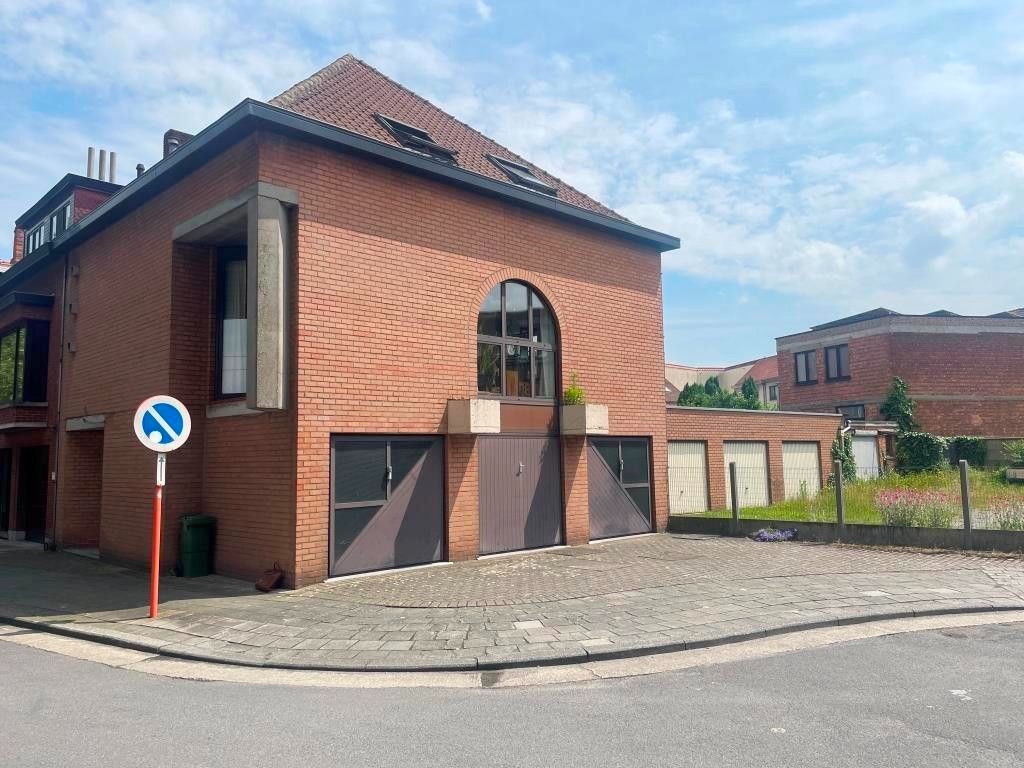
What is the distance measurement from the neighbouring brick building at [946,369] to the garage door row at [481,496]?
65.0 feet

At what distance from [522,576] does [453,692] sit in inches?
191

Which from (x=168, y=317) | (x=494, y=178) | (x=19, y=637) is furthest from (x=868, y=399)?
(x=19, y=637)

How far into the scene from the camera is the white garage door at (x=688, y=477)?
17031mm

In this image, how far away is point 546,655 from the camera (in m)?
6.49

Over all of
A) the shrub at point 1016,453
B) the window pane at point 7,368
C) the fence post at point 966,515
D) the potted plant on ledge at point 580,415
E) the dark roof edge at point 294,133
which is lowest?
the fence post at point 966,515

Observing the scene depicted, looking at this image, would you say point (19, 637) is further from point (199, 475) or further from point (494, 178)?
point (494, 178)

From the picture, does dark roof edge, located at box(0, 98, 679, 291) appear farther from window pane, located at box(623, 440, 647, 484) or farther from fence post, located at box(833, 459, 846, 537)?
fence post, located at box(833, 459, 846, 537)

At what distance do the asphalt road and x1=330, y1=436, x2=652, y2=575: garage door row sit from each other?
4.38 m

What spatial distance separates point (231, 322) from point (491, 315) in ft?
14.6

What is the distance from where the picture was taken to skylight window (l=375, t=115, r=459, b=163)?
41.7 feet

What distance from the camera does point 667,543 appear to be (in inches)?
556

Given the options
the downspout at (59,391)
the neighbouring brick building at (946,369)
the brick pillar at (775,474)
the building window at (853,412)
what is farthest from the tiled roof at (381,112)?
the building window at (853,412)

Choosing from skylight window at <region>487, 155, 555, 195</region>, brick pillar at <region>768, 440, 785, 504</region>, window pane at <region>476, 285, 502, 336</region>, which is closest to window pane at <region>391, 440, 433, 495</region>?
window pane at <region>476, 285, 502, 336</region>

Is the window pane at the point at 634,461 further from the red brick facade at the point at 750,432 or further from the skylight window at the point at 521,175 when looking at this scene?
the skylight window at the point at 521,175
